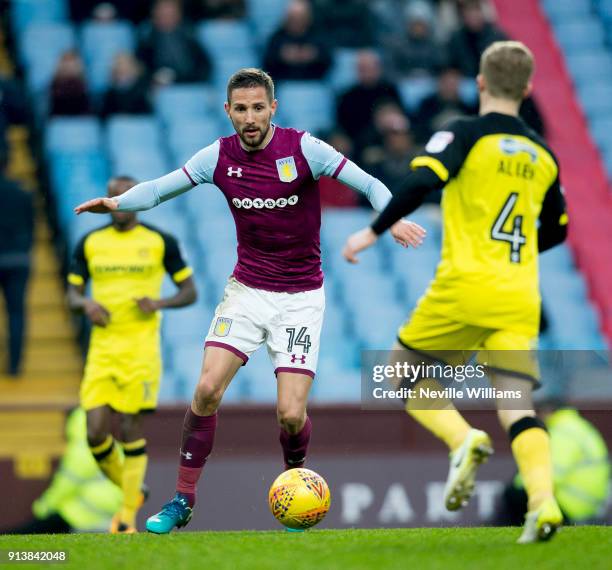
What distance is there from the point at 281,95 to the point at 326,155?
296 inches

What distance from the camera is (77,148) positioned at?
13.9 m

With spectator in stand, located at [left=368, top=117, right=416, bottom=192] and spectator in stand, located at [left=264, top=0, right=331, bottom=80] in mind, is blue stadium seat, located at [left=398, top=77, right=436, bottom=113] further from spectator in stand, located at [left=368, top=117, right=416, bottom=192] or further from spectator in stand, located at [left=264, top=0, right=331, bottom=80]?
spectator in stand, located at [left=368, top=117, right=416, bottom=192]

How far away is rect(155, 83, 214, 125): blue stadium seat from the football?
7.62 meters

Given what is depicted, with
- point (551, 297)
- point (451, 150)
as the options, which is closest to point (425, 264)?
point (551, 297)

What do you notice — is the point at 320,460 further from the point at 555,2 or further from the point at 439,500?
the point at 555,2

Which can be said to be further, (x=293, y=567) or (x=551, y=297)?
(x=551, y=297)

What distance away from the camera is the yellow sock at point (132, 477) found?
9672 millimetres

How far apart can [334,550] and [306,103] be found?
8.85 meters

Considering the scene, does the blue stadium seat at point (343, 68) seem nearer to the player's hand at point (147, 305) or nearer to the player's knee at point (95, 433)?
the player's hand at point (147, 305)

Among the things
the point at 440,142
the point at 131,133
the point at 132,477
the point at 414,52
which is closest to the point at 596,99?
the point at 414,52

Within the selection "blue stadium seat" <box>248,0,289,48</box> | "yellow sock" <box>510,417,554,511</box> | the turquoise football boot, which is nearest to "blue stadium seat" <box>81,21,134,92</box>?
"blue stadium seat" <box>248,0,289,48</box>

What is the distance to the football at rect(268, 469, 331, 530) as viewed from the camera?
7441mm

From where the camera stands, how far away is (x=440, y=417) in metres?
6.91

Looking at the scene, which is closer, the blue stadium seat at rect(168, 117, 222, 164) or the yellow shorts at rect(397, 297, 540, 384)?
the yellow shorts at rect(397, 297, 540, 384)
